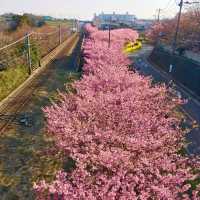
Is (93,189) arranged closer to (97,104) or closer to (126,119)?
(126,119)

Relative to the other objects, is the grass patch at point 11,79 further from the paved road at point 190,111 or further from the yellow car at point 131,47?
the yellow car at point 131,47

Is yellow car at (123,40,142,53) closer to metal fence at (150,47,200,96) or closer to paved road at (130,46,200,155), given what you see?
paved road at (130,46,200,155)

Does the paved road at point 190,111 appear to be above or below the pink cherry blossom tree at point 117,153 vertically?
below

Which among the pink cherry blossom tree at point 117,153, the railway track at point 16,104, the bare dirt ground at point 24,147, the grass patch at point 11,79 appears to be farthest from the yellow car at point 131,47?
the pink cherry blossom tree at point 117,153

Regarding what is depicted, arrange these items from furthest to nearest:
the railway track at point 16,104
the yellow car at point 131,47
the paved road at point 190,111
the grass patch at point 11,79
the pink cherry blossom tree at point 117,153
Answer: the yellow car at point 131,47, the grass patch at point 11,79, the railway track at point 16,104, the paved road at point 190,111, the pink cherry blossom tree at point 117,153

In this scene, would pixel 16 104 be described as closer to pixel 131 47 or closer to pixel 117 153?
pixel 117 153

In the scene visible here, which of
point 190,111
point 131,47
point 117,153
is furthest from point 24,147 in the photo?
point 131,47

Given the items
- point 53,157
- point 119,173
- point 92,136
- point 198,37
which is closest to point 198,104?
point 53,157
